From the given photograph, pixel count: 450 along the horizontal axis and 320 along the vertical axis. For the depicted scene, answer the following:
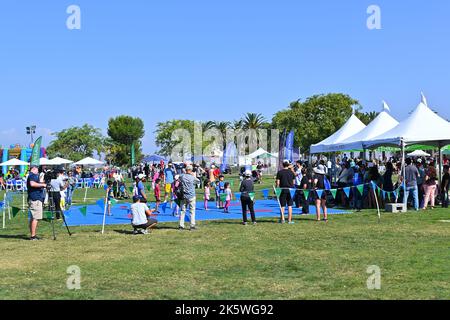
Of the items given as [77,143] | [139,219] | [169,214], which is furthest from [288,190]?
[77,143]

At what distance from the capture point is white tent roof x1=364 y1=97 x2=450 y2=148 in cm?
1823

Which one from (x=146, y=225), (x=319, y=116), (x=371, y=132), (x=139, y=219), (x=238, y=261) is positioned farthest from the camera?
(x=319, y=116)

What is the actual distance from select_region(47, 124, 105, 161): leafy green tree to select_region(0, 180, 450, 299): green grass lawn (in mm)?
66751

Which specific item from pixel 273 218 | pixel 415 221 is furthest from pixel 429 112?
pixel 273 218

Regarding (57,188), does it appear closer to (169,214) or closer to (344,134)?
(169,214)

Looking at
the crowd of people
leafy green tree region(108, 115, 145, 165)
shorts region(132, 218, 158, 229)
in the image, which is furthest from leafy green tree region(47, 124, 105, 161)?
shorts region(132, 218, 158, 229)

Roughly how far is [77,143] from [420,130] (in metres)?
68.7

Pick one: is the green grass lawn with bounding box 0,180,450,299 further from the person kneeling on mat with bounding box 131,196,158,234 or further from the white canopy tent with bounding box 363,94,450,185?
the white canopy tent with bounding box 363,94,450,185

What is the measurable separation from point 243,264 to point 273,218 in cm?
735

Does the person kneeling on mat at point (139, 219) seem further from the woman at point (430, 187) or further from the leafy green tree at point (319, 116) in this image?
the leafy green tree at point (319, 116)

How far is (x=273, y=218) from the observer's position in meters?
16.8

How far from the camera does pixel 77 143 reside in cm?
8094
